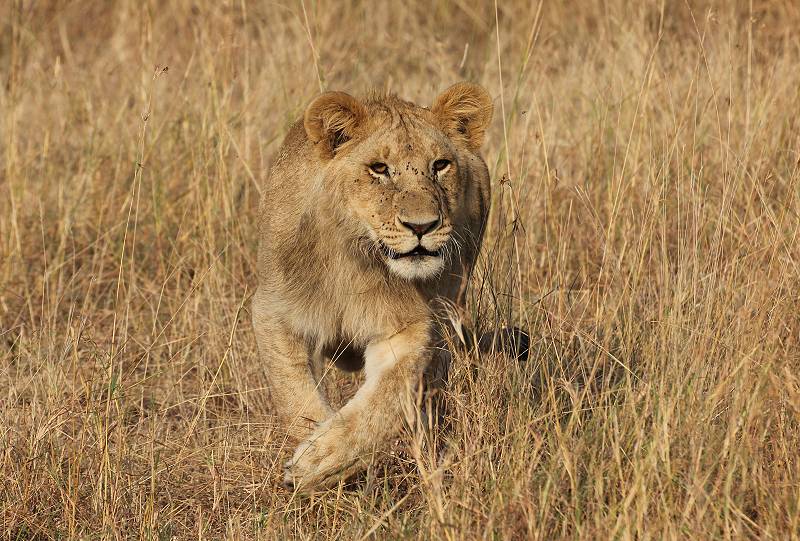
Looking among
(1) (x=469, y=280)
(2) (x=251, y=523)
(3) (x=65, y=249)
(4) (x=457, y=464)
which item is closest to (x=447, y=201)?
(1) (x=469, y=280)

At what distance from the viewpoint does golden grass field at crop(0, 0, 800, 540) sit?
3.23 m

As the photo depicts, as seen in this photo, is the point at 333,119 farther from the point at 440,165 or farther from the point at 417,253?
the point at 417,253

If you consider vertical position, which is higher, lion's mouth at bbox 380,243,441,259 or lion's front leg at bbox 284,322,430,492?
lion's mouth at bbox 380,243,441,259

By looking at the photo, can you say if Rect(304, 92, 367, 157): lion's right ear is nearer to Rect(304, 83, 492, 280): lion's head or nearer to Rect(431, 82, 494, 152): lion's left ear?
Rect(304, 83, 492, 280): lion's head

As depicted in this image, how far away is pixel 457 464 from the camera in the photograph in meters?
3.40

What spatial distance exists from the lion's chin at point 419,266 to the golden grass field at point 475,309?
38 centimetres

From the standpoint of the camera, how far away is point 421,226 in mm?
3648

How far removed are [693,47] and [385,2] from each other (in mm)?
2944

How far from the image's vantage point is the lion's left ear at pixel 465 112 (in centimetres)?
419

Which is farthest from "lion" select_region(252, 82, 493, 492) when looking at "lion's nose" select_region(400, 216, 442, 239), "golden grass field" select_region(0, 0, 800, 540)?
"golden grass field" select_region(0, 0, 800, 540)

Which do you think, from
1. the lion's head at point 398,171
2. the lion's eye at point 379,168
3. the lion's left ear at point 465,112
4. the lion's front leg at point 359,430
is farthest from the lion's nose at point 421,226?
the lion's left ear at point 465,112

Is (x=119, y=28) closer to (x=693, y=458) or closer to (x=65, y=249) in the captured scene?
(x=65, y=249)

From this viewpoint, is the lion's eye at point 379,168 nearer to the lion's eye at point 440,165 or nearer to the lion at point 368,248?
the lion at point 368,248

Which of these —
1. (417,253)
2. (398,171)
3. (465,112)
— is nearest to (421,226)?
(417,253)
